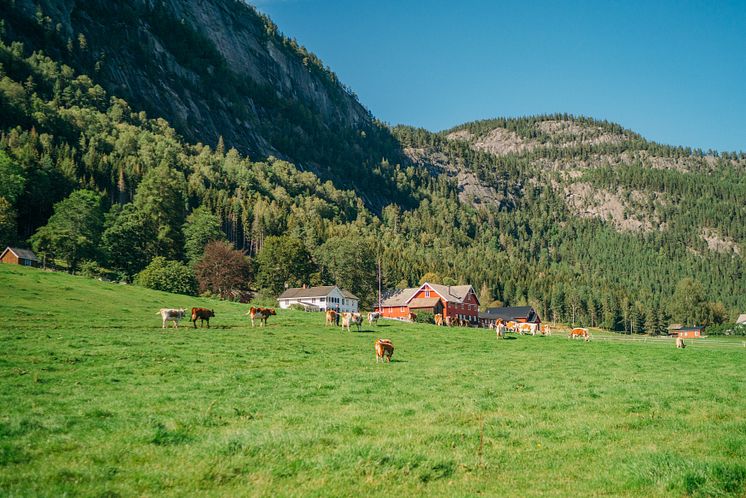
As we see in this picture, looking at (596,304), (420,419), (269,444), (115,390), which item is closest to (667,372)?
(420,419)

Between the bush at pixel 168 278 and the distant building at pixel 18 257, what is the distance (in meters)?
16.2

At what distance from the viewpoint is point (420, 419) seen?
14.3 m

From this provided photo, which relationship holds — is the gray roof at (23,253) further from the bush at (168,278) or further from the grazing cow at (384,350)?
the grazing cow at (384,350)

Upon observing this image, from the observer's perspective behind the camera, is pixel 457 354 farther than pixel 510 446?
Yes

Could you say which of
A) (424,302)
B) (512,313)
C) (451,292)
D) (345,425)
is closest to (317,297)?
(424,302)

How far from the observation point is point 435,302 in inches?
4247

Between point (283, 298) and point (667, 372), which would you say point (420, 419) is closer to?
point (667, 372)

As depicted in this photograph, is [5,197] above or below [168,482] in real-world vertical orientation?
above

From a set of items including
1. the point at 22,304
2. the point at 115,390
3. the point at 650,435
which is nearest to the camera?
the point at 650,435

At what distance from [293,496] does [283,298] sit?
97653mm

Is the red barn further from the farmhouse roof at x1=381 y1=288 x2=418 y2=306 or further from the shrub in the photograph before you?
the shrub

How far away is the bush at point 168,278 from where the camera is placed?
267 feet

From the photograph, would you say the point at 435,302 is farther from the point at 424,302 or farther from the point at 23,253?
the point at 23,253

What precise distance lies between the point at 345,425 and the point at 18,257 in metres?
87.6
